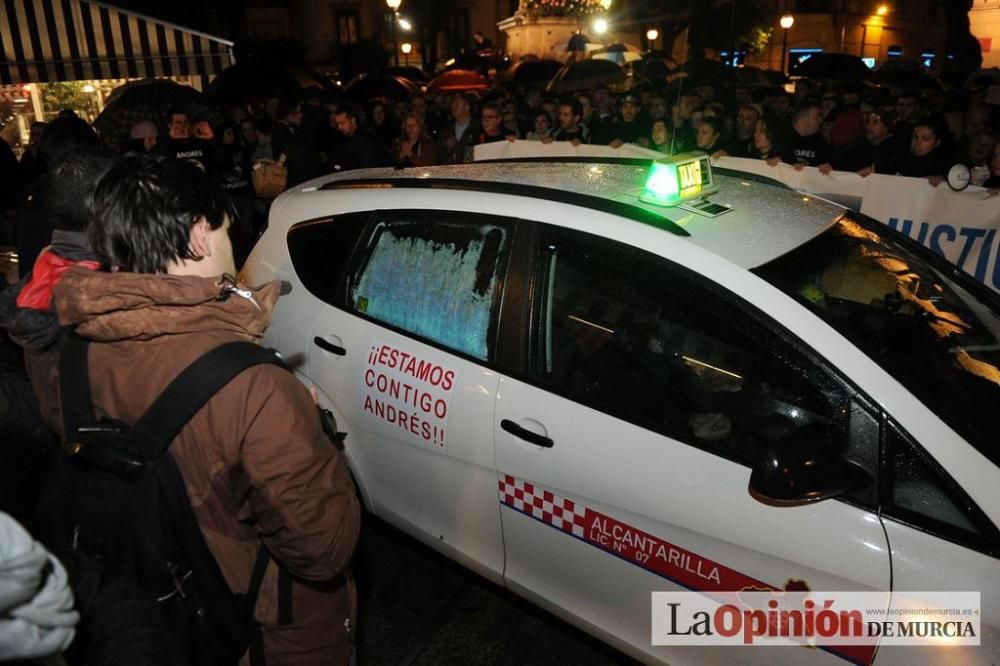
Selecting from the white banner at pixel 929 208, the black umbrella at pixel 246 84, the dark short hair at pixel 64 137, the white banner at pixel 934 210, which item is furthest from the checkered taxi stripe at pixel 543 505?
the black umbrella at pixel 246 84

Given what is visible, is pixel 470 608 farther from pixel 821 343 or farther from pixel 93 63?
pixel 93 63

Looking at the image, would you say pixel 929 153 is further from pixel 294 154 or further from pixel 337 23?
pixel 337 23

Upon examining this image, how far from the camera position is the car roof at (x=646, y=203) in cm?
211

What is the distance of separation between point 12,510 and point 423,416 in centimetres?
120

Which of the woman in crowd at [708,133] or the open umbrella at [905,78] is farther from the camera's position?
the open umbrella at [905,78]

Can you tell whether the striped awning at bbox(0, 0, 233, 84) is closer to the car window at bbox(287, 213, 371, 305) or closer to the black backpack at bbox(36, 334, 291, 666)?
the car window at bbox(287, 213, 371, 305)

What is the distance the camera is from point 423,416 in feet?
8.08

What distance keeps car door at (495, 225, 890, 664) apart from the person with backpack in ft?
2.58

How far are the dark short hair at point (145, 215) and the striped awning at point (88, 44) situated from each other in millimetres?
9390

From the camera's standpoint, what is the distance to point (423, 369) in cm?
248

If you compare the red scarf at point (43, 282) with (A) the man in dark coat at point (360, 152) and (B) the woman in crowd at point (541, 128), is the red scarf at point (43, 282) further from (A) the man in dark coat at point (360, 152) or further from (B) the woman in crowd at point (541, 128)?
(B) the woman in crowd at point (541, 128)

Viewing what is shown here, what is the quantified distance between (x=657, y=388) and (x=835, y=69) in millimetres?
15133

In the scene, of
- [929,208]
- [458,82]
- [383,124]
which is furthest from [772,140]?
[458,82]

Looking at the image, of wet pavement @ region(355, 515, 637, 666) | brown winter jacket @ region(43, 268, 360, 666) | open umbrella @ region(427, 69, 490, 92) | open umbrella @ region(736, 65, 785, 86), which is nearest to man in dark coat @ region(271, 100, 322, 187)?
wet pavement @ region(355, 515, 637, 666)
